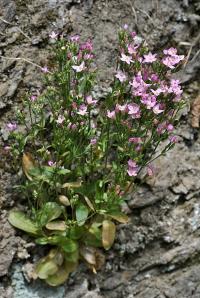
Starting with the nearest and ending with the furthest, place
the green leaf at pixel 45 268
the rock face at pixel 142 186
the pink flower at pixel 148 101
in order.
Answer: the pink flower at pixel 148 101, the green leaf at pixel 45 268, the rock face at pixel 142 186

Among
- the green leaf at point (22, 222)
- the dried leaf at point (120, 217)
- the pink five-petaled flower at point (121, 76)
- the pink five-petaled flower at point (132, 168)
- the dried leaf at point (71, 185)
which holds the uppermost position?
the pink five-petaled flower at point (121, 76)

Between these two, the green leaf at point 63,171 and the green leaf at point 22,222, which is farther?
the green leaf at point 22,222

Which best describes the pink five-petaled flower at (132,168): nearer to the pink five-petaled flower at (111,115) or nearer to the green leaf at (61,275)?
the pink five-petaled flower at (111,115)

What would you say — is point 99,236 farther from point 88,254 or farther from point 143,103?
point 143,103

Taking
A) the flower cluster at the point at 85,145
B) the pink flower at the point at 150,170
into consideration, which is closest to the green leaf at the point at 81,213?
the flower cluster at the point at 85,145

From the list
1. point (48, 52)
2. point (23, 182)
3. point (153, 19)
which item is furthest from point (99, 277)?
point (153, 19)

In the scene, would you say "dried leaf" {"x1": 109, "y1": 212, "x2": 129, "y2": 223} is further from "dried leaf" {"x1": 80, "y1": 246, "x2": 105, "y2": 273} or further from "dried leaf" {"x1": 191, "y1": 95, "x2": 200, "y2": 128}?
"dried leaf" {"x1": 191, "y1": 95, "x2": 200, "y2": 128}
